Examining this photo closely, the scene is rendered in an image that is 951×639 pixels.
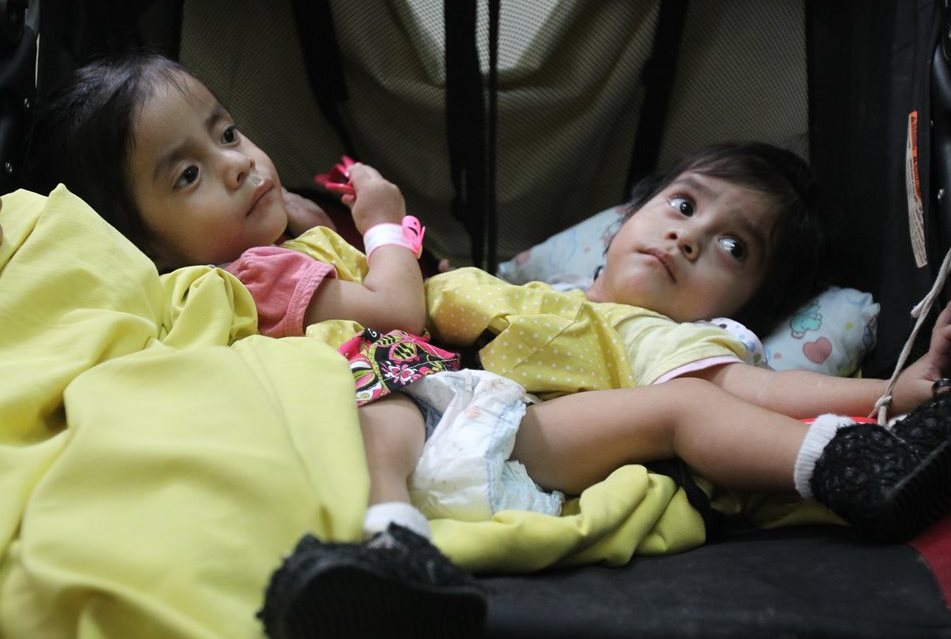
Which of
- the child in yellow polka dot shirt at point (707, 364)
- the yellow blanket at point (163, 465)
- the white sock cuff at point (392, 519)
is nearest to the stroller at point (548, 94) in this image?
the child in yellow polka dot shirt at point (707, 364)

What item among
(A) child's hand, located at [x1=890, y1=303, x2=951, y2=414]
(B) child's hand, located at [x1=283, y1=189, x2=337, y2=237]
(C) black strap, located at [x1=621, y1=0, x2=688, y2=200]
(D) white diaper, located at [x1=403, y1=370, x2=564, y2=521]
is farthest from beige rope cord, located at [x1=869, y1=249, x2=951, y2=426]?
(B) child's hand, located at [x1=283, y1=189, x2=337, y2=237]

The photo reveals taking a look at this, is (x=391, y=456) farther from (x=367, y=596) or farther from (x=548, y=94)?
(x=548, y=94)

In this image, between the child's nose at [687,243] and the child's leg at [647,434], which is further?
the child's nose at [687,243]

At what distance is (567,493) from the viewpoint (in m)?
1.12

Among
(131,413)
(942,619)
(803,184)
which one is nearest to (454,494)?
(131,413)

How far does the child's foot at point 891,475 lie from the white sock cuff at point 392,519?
385 millimetres

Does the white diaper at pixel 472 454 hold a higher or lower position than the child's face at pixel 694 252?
lower

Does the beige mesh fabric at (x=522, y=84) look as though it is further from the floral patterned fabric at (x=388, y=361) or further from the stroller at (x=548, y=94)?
the floral patterned fabric at (x=388, y=361)

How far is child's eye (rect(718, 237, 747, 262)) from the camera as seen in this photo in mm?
1393

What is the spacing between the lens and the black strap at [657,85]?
154 cm

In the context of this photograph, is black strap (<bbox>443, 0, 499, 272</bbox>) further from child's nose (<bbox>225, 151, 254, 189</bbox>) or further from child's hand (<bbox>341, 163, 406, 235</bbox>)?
child's nose (<bbox>225, 151, 254, 189</bbox>)

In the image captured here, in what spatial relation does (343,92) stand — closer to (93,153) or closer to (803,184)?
(93,153)

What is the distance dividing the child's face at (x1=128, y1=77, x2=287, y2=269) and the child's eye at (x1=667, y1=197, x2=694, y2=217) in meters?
0.54

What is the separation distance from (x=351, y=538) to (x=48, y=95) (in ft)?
2.91
